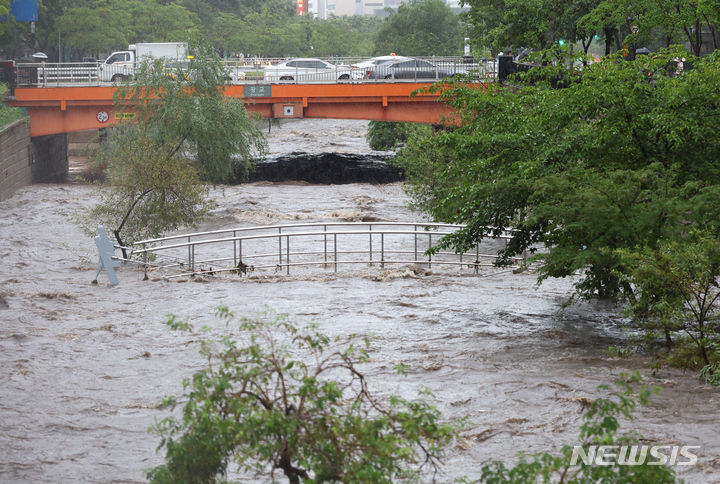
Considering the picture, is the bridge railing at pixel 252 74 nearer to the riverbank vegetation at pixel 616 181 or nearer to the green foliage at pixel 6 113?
the green foliage at pixel 6 113

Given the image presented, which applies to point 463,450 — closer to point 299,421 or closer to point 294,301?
point 299,421

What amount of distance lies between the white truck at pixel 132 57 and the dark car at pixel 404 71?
9077mm

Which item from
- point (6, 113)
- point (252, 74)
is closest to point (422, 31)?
point (252, 74)

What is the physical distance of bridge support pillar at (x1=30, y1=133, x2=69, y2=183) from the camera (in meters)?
46.7

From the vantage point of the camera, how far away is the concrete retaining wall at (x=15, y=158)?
133 feet

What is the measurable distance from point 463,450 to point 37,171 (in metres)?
39.4

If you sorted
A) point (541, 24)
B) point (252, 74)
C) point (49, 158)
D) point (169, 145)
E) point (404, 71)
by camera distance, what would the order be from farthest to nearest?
point (49, 158) < point (404, 71) < point (252, 74) < point (541, 24) < point (169, 145)

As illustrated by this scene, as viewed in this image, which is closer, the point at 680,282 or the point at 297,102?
the point at 680,282

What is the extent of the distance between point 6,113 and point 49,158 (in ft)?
23.4

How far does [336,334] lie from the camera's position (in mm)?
18672

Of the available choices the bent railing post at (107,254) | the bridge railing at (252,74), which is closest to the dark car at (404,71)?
the bridge railing at (252,74)

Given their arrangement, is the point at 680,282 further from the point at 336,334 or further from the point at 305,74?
the point at 305,74

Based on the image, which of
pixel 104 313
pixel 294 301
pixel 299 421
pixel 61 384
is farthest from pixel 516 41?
pixel 299 421

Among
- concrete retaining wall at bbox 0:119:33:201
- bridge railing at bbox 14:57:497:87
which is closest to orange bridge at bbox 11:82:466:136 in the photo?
bridge railing at bbox 14:57:497:87
